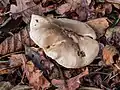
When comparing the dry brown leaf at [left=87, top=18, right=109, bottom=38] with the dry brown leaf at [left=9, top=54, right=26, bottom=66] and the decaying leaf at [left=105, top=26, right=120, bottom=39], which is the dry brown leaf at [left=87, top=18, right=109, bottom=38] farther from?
the dry brown leaf at [left=9, top=54, right=26, bottom=66]

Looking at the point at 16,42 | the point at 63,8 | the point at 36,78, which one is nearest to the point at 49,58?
the point at 36,78

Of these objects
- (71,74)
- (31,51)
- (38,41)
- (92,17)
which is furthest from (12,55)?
(92,17)

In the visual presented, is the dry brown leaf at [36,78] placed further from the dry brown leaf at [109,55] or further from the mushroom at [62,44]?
the dry brown leaf at [109,55]

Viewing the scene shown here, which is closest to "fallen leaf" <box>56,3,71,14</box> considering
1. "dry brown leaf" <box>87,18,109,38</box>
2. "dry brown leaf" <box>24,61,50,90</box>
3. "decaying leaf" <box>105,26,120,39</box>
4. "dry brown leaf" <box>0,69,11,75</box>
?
"dry brown leaf" <box>87,18,109,38</box>

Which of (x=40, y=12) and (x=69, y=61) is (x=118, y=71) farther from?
(x=40, y=12)

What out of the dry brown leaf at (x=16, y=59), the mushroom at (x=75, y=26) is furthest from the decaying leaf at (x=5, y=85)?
the mushroom at (x=75, y=26)

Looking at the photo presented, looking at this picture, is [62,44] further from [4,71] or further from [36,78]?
[4,71]
